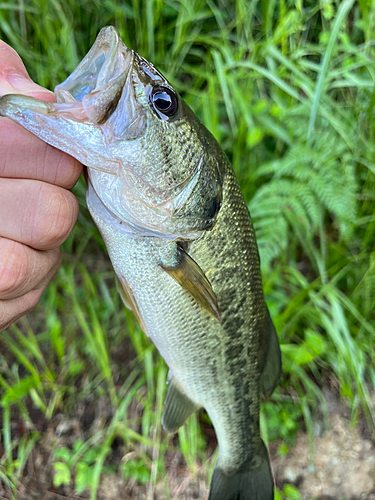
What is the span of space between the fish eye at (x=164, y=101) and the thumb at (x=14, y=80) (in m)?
0.23

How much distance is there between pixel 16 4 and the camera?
173cm

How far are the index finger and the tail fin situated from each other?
1.22m

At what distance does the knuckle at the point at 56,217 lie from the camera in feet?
2.65

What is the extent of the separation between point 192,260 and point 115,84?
46 cm

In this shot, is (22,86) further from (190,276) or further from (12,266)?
(190,276)

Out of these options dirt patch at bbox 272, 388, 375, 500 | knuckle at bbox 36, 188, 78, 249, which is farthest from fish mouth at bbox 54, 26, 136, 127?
dirt patch at bbox 272, 388, 375, 500

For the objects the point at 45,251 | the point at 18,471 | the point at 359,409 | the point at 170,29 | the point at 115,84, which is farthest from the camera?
the point at 170,29

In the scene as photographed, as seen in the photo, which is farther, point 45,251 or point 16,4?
point 16,4

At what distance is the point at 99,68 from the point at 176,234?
17.2 inches

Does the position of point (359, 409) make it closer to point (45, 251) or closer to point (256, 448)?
point (256, 448)

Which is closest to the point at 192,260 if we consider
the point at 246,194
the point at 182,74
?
the point at 246,194

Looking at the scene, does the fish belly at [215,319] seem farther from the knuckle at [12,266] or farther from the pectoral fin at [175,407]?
the knuckle at [12,266]

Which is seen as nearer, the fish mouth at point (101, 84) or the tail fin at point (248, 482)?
the fish mouth at point (101, 84)

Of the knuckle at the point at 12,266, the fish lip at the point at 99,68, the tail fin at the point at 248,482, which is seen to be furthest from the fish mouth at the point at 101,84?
the tail fin at the point at 248,482
